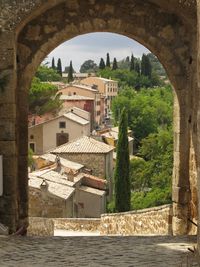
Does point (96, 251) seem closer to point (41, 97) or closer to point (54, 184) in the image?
point (54, 184)

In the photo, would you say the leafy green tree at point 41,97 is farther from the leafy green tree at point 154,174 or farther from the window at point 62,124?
the leafy green tree at point 154,174

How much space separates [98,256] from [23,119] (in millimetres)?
3606

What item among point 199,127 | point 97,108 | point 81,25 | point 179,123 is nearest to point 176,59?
point 179,123

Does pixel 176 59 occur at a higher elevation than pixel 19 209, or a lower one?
higher

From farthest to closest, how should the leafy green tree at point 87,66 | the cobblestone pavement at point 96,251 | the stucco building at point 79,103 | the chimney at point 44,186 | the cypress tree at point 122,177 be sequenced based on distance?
the leafy green tree at point 87,66
the stucco building at point 79,103
the cypress tree at point 122,177
the chimney at point 44,186
the cobblestone pavement at point 96,251

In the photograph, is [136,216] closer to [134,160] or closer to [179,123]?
[179,123]

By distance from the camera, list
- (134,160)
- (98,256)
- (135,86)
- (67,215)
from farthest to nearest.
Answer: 1. (135,86)
2. (134,160)
3. (67,215)
4. (98,256)

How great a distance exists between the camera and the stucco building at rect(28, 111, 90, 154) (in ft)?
159

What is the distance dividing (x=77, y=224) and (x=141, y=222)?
760 cm

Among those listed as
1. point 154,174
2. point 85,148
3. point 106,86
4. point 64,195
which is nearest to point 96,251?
point 64,195

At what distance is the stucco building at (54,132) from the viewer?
48.6 meters

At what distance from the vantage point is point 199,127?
493 centimetres

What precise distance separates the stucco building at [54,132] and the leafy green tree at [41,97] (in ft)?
14.3

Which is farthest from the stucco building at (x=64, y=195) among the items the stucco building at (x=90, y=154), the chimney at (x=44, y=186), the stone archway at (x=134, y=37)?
the stone archway at (x=134, y=37)
